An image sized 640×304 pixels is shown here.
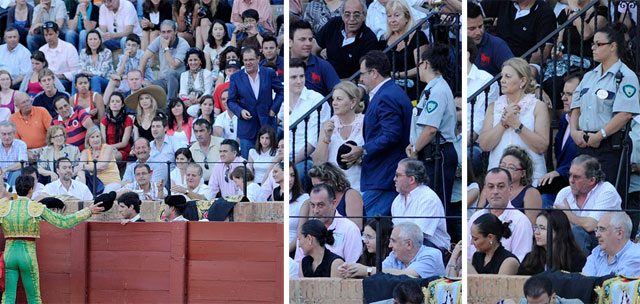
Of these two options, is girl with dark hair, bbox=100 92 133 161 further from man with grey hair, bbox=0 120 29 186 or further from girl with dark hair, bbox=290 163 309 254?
girl with dark hair, bbox=290 163 309 254

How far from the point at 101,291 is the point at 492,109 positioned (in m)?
3.91

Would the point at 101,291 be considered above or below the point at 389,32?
below

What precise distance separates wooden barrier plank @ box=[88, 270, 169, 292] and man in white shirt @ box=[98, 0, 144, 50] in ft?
9.43

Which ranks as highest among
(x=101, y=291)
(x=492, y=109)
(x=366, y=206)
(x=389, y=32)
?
(x=389, y=32)

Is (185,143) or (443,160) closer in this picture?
(443,160)

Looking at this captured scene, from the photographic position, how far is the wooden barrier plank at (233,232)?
11180 mm

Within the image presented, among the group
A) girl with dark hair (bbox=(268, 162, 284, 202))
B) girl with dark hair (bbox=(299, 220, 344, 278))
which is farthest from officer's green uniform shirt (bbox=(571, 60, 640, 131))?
girl with dark hair (bbox=(268, 162, 284, 202))

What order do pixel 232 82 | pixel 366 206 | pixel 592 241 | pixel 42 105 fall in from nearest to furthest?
pixel 592 241, pixel 366 206, pixel 232 82, pixel 42 105

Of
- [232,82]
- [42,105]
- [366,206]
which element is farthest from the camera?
[42,105]

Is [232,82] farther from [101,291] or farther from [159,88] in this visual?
[101,291]

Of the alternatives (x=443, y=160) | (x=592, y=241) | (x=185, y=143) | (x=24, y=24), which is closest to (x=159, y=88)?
(x=185, y=143)

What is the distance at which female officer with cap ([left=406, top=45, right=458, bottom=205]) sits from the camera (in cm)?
1101

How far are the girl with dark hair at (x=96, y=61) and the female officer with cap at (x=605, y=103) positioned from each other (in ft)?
16.6

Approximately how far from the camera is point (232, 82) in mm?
12148
